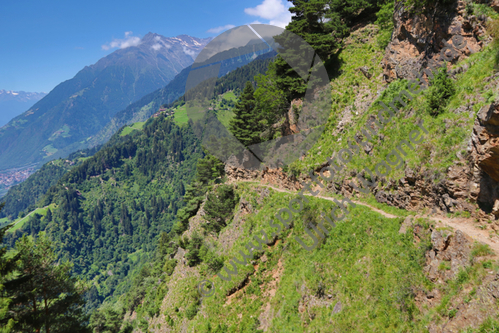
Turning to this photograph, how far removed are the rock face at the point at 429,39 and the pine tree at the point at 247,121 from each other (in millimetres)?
17584

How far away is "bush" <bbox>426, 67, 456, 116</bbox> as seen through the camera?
15070mm

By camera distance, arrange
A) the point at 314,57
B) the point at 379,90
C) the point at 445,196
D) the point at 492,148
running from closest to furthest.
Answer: the point at 492,148
the point at 445,196
the point at 379,90
the point at 314,57

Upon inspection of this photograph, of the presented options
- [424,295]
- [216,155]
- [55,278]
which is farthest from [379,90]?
[55,278]

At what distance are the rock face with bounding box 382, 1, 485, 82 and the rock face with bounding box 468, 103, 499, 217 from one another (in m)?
9.68

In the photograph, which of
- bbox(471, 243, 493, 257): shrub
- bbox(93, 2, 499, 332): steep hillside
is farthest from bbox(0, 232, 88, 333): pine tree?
bbox(471, 243, 493, 257): shrub

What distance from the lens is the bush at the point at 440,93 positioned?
49.4 feet

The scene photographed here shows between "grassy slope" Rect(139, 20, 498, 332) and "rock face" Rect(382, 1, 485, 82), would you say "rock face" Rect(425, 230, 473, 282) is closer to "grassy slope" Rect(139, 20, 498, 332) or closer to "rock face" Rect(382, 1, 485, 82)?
"grassy slope" Rect(139, 20, 498, 332)

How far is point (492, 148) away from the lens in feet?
31.9

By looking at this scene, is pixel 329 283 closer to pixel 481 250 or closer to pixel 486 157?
pixel 481 250

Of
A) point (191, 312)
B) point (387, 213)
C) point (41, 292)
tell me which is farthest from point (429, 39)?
point (41, 292)

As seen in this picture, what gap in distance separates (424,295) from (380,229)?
4.42m

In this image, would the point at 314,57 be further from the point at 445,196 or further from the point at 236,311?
the point at 236,311

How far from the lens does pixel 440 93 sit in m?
15.2

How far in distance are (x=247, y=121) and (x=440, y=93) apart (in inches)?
982
